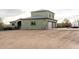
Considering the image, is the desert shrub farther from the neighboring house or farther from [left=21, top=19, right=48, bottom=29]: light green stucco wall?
[left=21, top=19, right=48, bottom=29]: light green stucco wall

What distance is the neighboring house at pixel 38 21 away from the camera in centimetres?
292

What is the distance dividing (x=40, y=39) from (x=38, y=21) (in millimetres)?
294

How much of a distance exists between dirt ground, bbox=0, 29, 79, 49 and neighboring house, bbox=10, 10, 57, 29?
0.08 meters

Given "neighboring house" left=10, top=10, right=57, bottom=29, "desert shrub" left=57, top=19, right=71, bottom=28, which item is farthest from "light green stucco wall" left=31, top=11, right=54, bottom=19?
"desert shrub" left=57, top=19, right=71, bottom=28

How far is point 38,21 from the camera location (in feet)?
9.59

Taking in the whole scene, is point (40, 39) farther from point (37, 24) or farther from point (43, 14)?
point (43, 14)

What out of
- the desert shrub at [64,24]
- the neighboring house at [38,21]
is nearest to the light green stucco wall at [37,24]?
the neighboring house at [38,21]

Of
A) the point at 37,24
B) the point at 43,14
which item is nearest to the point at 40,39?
the point at 37,24

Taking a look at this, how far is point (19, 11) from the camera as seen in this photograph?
2975 millimetres

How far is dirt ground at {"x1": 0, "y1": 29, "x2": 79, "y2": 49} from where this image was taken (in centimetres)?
286
